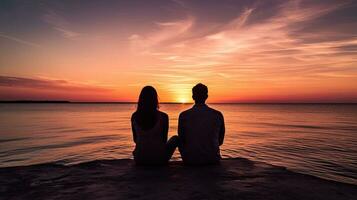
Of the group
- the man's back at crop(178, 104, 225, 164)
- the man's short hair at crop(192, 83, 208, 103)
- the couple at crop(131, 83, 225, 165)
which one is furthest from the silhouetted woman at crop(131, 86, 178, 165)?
the man's short hair at crop(192, 83, 208, 103)

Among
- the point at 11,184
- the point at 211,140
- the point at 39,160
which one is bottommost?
the point at 39,160

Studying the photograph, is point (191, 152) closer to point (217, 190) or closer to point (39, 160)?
point (217, 190)

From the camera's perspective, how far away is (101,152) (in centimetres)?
1520

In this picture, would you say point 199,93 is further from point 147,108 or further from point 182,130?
point 147,108

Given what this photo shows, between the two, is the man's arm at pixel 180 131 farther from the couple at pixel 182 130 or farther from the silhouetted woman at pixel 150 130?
the silhouetted woman at pixel 150 130

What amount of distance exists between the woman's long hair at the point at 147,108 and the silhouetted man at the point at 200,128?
73 centimetres

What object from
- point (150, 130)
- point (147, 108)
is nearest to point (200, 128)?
point (150, 130)

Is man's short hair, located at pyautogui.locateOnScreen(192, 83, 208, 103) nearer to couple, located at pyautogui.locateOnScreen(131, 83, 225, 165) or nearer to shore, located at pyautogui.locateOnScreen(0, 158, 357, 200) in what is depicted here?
couple, located at pyautogui.locateOnScreen(131, 83, 225, 165)

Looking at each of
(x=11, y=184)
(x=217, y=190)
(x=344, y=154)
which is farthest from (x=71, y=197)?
(x=344, y=154)

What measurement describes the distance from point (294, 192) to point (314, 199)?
44 centimetres

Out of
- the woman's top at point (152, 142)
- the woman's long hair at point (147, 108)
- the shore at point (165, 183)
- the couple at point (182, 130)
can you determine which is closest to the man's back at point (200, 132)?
the couple at point (182, 130)

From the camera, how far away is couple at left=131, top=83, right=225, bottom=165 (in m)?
6.91

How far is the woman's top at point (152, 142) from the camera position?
6953 mm

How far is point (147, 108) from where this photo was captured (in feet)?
22.4
